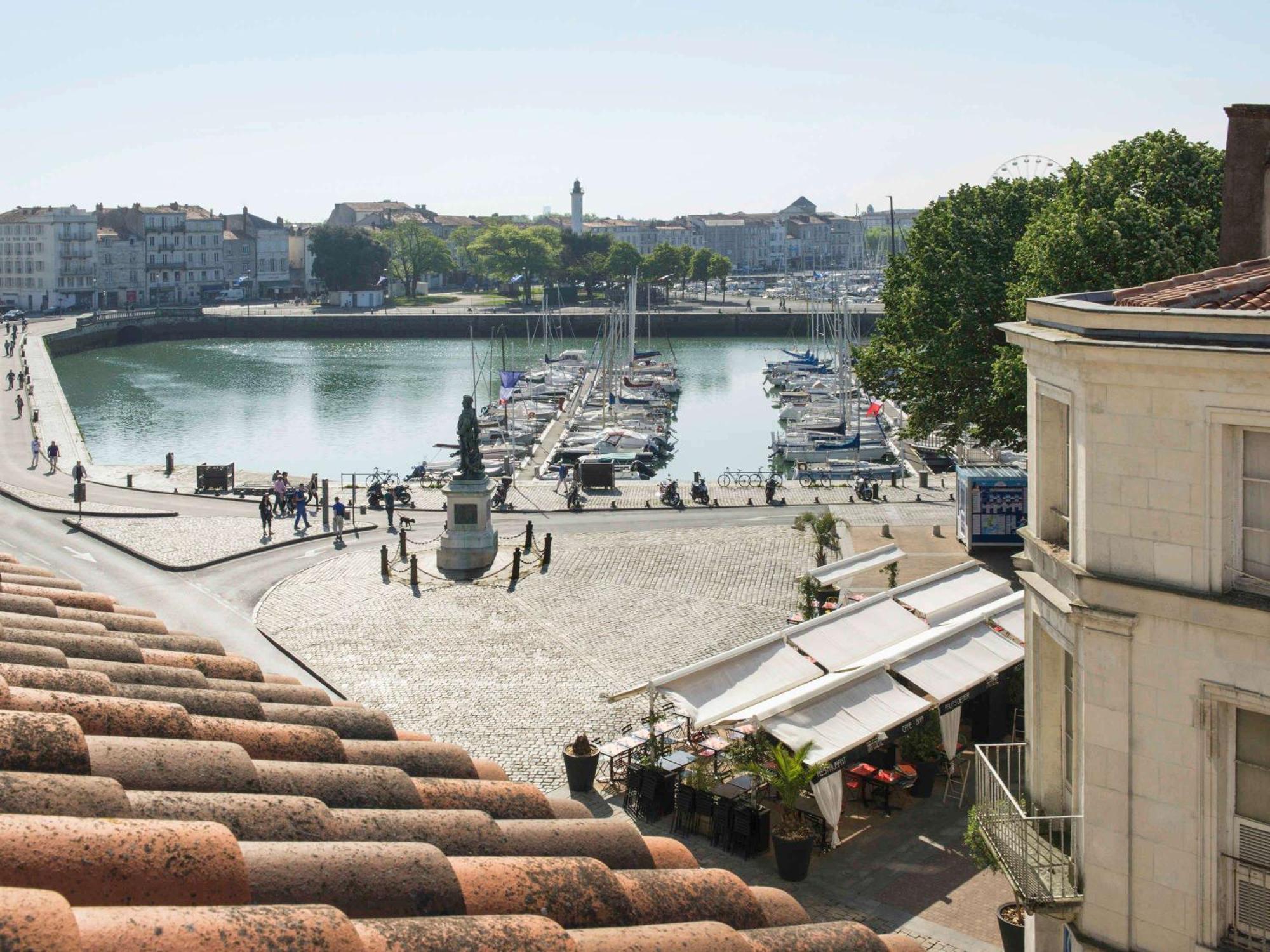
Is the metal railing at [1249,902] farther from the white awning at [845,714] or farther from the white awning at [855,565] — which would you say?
the white awning at [855,565]

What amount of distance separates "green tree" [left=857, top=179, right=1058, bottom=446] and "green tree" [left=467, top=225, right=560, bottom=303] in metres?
132

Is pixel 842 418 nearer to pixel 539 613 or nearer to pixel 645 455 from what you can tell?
pixel 645 455

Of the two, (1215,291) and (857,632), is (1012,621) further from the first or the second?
(1215,291)

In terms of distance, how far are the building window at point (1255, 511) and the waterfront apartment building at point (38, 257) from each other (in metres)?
176

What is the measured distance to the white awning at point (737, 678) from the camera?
→ 66.9 ft

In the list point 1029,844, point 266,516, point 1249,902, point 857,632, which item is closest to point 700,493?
point 266,516

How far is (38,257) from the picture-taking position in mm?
169625

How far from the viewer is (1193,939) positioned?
963cm

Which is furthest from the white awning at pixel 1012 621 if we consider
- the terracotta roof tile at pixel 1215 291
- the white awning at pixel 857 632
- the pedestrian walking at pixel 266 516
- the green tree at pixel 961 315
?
the pedestrian walking at pixel 266 516

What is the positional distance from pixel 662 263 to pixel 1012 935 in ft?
554

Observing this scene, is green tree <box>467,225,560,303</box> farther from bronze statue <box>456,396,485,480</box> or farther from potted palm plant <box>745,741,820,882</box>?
potted palm plant <box>745,741,820,882</box>

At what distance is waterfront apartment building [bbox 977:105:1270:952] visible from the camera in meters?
9.33

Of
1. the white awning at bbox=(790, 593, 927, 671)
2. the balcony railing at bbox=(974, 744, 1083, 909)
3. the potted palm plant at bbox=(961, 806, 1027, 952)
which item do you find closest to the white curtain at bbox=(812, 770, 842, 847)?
the potted palm plant at bbox=(961, 806, 1027, 952)

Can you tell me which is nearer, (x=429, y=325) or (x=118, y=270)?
(x=429, y=325)
